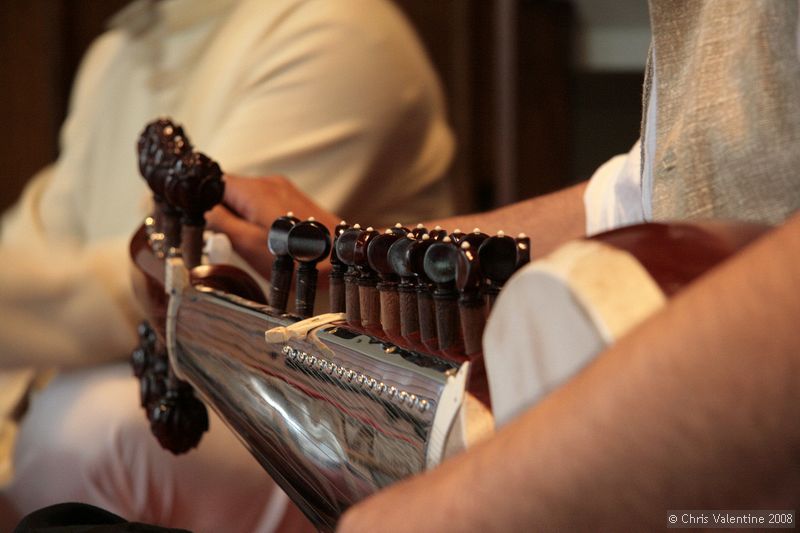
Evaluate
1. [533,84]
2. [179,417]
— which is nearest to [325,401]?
[179,417]

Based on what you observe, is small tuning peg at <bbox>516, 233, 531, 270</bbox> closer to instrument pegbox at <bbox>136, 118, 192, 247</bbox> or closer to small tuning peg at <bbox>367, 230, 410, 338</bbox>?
small tuning peg at <bbox>367, 230, 410, 338</bbox>

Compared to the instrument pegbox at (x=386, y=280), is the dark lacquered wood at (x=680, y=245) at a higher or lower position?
higher

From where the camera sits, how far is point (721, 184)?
1.58 feet

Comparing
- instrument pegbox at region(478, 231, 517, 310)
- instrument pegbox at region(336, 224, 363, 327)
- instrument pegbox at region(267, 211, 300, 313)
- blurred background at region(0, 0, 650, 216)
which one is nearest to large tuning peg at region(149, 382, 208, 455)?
instrument pegbox at region(267, 211, 300, 313)

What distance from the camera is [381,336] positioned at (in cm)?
48

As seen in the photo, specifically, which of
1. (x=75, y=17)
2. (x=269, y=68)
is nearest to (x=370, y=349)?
(x=269, y=68)

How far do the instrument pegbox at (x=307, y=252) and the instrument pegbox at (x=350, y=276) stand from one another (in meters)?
0.05

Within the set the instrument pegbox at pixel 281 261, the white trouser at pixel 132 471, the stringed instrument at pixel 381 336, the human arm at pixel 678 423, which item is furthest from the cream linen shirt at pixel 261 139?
the human arm at pixel 678 423

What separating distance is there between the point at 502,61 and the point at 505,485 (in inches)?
79.4

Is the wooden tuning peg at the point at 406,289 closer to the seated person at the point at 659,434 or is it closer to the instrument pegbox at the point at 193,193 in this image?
the seated person at the point at 659,434

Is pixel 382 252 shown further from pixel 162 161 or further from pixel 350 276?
pixel 162 161

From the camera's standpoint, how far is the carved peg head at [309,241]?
567mm

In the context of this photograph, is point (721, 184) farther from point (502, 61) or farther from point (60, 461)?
point (502, 61)

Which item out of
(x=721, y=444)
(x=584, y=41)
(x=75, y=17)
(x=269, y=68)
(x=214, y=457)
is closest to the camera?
(x=721, y=444)
